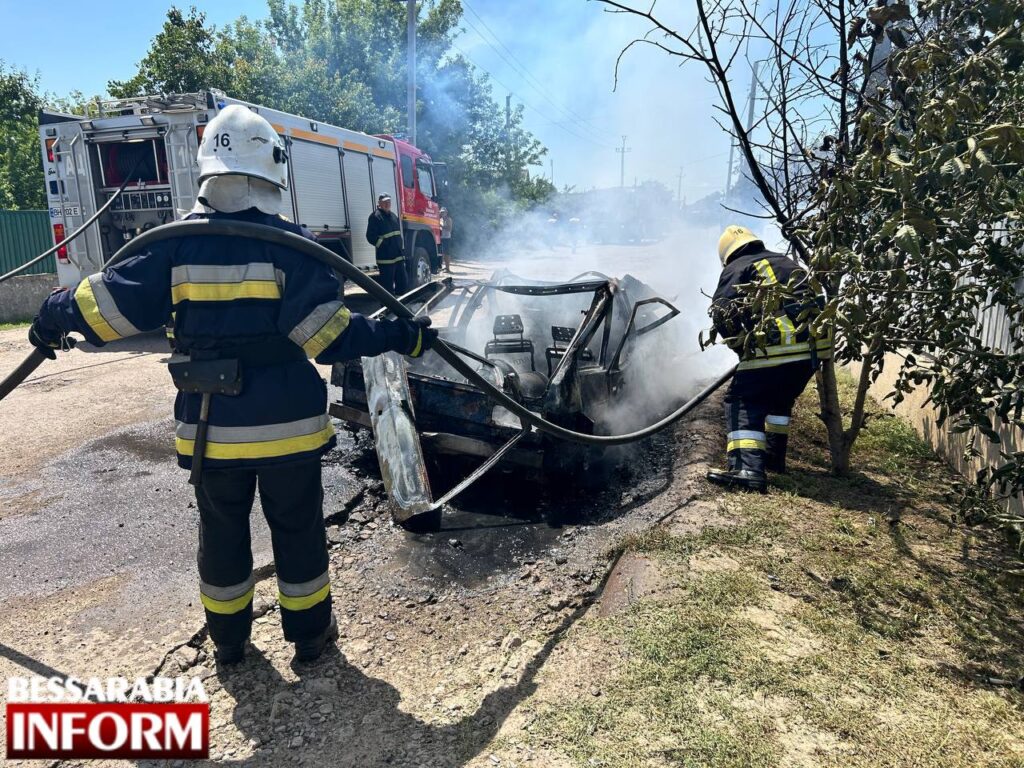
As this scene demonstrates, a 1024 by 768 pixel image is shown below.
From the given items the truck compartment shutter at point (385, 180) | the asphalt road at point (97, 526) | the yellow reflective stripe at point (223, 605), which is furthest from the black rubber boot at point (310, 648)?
the truck compartment shutter at point (385, 180)

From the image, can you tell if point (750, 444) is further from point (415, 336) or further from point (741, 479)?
point (415, 336)

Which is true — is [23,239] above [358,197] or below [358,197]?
below

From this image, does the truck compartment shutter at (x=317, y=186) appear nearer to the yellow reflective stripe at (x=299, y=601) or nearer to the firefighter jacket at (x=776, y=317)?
the firefighter jacket at (x=776, y=317)

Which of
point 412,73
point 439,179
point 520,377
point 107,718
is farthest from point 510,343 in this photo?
point 412,73

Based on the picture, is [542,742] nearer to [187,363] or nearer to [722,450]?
[187,363]

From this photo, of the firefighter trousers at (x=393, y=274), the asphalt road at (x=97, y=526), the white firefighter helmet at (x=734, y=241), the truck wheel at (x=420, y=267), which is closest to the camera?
the asphalt road at (x=97, y=526)

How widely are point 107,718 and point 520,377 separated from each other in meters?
2.90

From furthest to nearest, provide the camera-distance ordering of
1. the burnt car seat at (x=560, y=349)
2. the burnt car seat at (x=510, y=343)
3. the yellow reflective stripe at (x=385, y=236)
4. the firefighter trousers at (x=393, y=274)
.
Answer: the firefighter trousers at (x=393, y=274) → the yellow reflective stripe at (x=385, y=236) → the burnt car seat at (x=510, y=343) → the burnt car seat at (x=560, y=349)

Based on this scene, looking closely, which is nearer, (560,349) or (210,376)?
(210,376)

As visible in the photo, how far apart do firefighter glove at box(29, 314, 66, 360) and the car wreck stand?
5.16ft

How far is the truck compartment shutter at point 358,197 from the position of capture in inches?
477

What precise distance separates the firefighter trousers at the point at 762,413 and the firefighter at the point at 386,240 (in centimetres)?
760

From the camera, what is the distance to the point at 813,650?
2572mm

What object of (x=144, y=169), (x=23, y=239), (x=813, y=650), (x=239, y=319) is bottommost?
(x=813, y=650)
